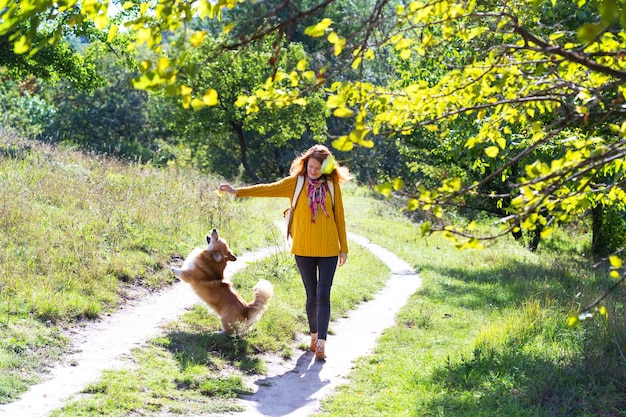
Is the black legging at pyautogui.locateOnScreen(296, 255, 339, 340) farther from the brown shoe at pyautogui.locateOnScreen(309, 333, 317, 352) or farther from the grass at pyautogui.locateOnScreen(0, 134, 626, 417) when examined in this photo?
the grass at pyautogui.locateOnScreen(0, 134, 626, 417)

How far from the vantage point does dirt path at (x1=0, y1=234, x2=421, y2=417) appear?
639cm

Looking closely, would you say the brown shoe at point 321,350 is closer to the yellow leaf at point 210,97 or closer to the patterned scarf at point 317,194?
the patterned scarf at point 317,194

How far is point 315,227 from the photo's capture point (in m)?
8.03

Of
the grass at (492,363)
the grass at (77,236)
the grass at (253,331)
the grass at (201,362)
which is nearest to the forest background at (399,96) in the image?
the grass at (492,363)

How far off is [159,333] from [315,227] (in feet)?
7.44

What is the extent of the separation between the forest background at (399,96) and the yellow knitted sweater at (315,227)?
0.78 meters

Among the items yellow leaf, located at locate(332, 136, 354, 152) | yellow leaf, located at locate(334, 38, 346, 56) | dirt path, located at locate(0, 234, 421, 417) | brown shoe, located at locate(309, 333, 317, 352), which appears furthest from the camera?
brown shoe, located at locate(309, 333, 317, 352)

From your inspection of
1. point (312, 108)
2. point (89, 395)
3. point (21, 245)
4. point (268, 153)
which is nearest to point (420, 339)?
point (89, 395)

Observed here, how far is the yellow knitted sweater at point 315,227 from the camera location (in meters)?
8.01

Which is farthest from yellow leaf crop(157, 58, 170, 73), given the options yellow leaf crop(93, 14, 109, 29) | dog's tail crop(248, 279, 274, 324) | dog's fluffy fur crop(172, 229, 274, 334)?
dog's tail crop(248, 279, 274, 324)

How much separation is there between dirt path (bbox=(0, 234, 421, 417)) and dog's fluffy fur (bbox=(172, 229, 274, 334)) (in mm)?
606

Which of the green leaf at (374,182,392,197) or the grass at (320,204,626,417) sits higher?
the green leaf at (374,182,392,197)

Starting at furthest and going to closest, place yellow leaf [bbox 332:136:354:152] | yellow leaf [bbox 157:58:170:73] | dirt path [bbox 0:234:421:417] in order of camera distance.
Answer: dirt path [bbox 0:234:421:417] < yellow leaf [bbox 332:136:354:152] < yellow leaf [bbox 157:58:170:73]

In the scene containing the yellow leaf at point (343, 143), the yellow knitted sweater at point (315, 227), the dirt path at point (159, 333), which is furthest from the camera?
the yellow knitted sweater at point (315, 227)
